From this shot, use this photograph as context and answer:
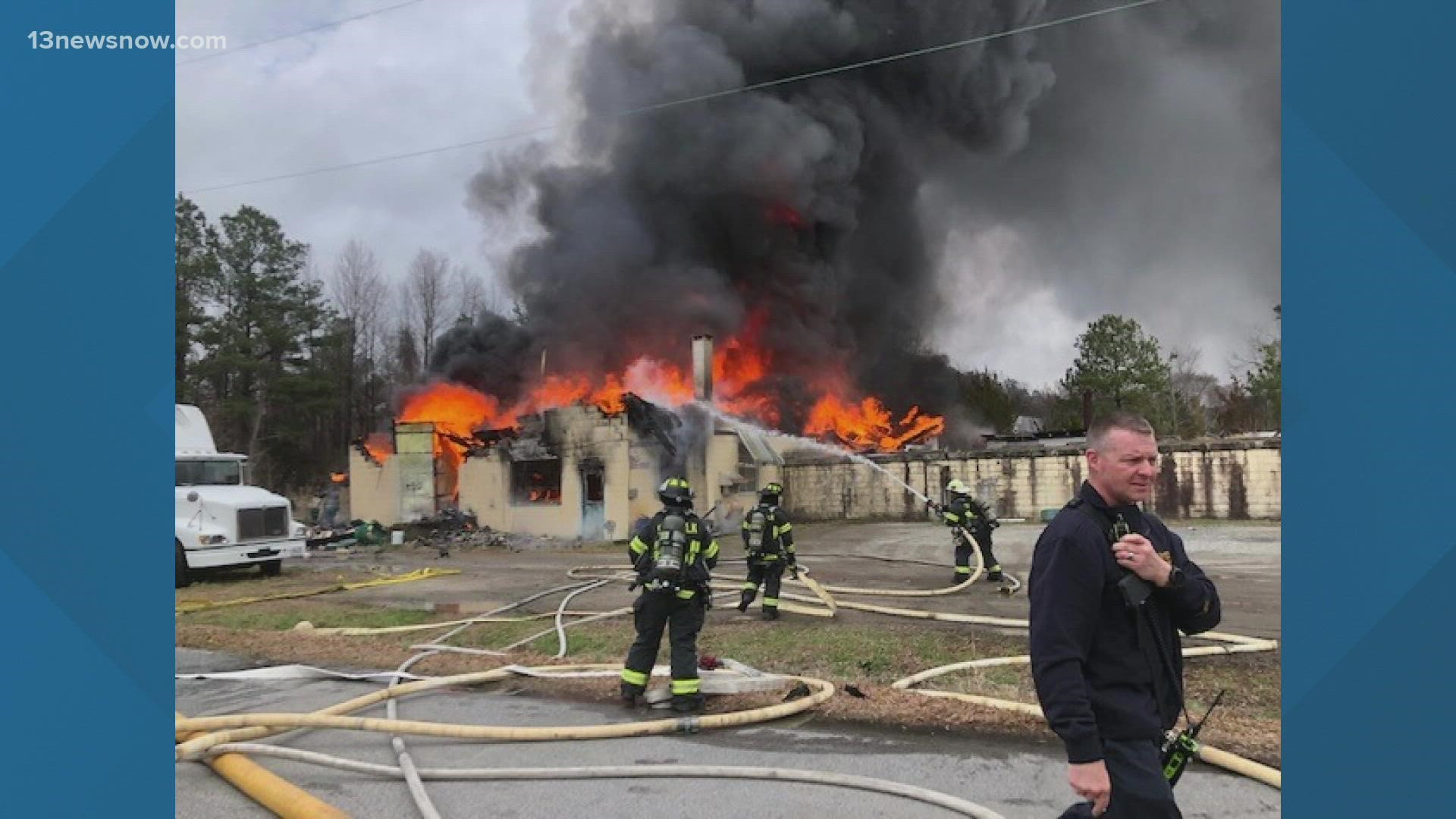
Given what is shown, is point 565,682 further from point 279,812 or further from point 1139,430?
point 1139,430

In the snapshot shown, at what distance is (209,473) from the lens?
49.5 feet

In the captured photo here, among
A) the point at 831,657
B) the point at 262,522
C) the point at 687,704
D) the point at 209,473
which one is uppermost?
the point at 209,473

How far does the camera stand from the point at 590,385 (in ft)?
93.8

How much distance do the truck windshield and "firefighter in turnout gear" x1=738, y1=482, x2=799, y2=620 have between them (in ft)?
35.0

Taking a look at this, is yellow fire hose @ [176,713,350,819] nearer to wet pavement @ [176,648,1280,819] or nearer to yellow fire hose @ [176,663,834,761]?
wet pavement @ [176,648,1280,819]

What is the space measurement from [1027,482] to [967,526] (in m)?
14.1

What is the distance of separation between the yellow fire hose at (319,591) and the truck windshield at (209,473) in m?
3.11

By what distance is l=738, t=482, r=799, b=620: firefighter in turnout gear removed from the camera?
31.3 feet

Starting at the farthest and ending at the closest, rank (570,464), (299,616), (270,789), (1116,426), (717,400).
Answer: (717,400)
(570,464)
(299,616)
(270,789)
(1116,426)

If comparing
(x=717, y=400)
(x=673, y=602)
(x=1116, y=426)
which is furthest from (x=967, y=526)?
(x=717, y=400)

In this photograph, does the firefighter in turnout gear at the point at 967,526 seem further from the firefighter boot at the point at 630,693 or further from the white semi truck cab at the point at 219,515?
the white semi truck cab at the point at 219,515

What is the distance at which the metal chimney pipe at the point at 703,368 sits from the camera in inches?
1058

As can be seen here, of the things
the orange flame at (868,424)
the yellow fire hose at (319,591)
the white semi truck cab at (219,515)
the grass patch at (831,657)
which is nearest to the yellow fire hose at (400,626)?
the grass patch at (831,657)

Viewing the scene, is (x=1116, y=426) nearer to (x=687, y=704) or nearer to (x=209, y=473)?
(x=687, y=704)
